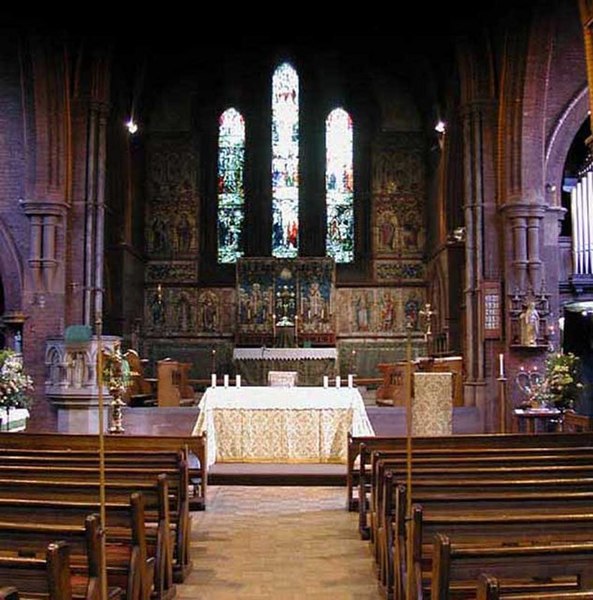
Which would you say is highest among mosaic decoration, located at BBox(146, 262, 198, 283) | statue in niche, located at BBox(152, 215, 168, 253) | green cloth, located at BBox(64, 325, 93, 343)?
statue in niche, located at BBox(152, 215, 168, 253)

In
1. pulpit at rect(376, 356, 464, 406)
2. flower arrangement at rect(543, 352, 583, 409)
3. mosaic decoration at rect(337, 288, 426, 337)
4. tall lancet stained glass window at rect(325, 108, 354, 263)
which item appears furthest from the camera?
tall lancet stained glass window at rect(325, 108, 354, 263)

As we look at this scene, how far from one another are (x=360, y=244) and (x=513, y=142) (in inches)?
392

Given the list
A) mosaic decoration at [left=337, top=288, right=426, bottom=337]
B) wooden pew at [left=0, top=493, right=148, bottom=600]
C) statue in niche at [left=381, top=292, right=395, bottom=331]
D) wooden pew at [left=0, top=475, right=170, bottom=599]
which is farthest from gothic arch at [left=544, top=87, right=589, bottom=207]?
wooden pew at [left=0, top=493, right=148, bottom=600]

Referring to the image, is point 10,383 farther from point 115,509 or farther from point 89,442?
point 115,509

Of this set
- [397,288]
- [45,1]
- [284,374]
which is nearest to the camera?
[284,374]

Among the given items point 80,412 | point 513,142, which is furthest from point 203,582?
point 513,142

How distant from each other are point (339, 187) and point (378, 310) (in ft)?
13.2

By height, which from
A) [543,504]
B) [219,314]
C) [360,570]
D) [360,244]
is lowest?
[360,570]

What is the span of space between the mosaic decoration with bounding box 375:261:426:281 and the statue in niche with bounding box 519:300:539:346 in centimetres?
1008

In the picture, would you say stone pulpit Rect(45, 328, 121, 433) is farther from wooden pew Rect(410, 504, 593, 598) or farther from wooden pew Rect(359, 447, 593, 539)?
wooden pew Rect(410, 504, 593, 598)

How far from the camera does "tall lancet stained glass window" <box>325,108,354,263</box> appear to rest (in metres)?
25.0

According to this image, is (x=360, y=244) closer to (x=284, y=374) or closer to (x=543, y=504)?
(x=284, y=374)

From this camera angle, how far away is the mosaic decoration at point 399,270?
2433 cm

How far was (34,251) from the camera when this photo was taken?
49.7 feet
